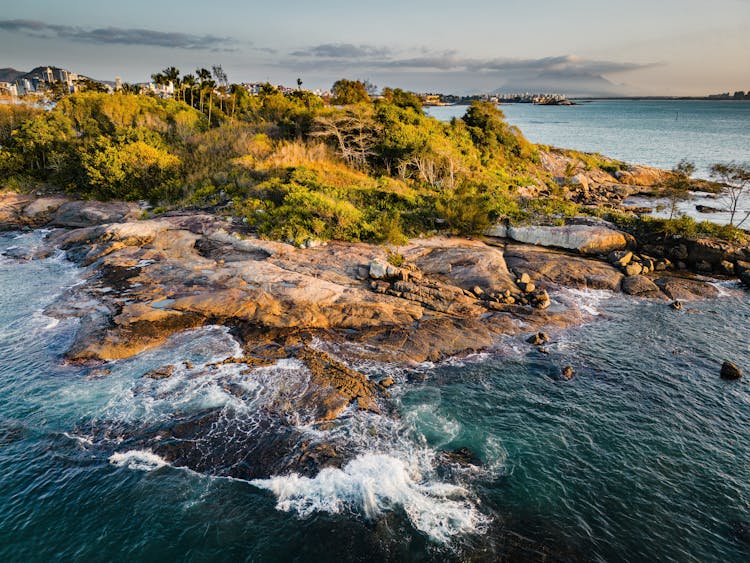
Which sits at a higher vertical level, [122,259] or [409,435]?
[122,259]

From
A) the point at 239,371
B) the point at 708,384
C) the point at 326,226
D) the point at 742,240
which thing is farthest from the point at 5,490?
the point at 742,240

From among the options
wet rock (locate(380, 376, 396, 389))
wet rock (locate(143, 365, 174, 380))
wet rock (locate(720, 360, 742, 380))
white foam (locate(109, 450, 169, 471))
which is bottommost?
white foam (locate(109, 450, 169, 471))

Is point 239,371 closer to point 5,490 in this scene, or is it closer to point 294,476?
point 294,476

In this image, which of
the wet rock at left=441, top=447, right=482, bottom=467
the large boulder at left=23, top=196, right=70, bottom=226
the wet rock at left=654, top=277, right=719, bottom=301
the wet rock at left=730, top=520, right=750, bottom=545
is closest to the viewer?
the wet rock at left=730, top=520, right=750, bottom=545

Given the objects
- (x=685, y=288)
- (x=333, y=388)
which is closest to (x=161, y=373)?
(x=333, y=388)

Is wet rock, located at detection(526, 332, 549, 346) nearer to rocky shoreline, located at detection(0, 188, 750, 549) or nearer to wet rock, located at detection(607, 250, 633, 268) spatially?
rocky shoreline, located at detection(0, 188, 750, 549)

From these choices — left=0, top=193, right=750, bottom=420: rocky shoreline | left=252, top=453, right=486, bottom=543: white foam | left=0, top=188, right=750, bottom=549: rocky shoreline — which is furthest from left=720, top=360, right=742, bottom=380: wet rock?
left=252, top=453, right=486, bottom=543: white foam
